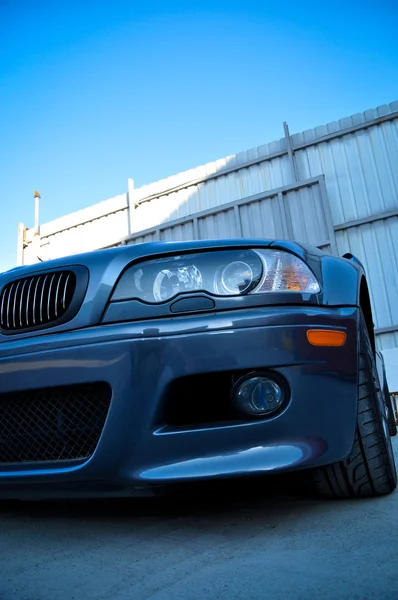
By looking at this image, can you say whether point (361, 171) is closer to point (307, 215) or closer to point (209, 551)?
point (307, 215)

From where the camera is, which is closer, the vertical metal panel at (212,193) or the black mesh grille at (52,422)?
the black mesh grille at (52,422)

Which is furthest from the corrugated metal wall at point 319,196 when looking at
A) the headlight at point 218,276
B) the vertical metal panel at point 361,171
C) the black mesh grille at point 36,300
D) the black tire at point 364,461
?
the black mesh grille at point 36,300

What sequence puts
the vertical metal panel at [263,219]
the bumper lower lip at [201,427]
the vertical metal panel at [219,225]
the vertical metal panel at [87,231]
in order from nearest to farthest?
the bumper lower lip at [201,427], the vertical metal panel at [263,219], the vertical metal panel at [219,225], the vertical metal panel at [87,231]

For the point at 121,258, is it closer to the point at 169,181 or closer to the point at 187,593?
the point at 187,593

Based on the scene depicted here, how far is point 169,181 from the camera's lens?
33.9ft

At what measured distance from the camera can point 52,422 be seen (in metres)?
1.36

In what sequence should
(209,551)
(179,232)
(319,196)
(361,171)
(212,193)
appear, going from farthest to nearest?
(212,193) → (179,232) → (361,171) → (319,196) → (209,551)

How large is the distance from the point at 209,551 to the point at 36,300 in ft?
2.94

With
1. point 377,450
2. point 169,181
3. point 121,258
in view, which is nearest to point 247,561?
point 377,450

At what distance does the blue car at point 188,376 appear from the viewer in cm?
121

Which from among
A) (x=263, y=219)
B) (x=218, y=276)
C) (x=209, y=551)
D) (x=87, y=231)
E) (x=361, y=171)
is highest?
(x=87, y=231)

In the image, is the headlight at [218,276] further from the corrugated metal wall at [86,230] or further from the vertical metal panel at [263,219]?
the corrugated metal wall at [86,230]

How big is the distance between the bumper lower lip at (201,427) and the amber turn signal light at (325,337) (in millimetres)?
18

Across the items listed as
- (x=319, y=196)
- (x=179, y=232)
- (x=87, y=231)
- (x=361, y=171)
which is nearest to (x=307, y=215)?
(x=319, y=196)
